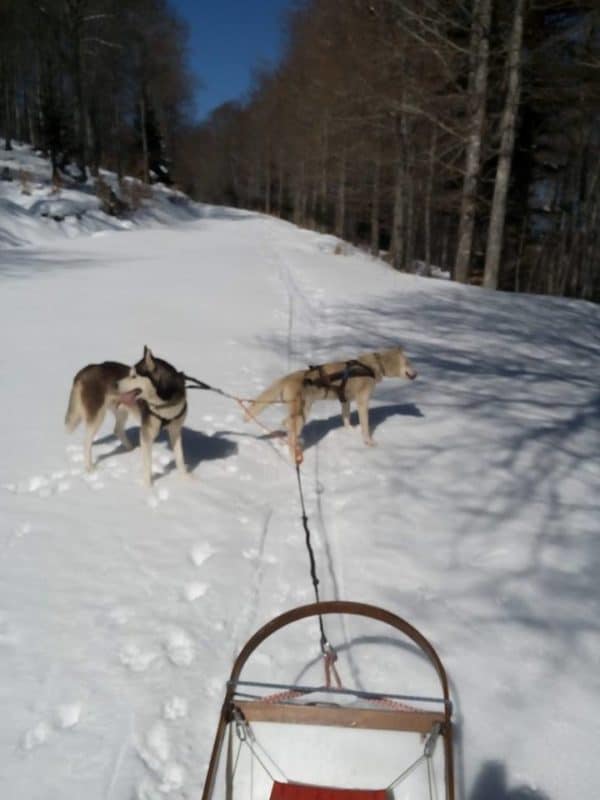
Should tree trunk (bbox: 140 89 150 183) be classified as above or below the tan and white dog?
above

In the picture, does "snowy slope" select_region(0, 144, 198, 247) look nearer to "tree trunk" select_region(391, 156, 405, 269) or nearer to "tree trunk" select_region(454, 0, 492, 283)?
"tree trunk" select_region(391, 156, 405, 269)

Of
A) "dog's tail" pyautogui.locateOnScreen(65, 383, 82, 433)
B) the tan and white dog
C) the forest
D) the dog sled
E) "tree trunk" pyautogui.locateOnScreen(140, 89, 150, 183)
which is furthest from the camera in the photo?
"tree trunk" pyautogui.locateOnScreen(140, 89, 150, 183)

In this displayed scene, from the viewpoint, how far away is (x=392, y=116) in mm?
16078

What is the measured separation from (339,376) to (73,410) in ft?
7.32

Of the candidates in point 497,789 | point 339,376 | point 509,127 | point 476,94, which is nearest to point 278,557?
point 497,789

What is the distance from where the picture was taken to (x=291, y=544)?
356 cm

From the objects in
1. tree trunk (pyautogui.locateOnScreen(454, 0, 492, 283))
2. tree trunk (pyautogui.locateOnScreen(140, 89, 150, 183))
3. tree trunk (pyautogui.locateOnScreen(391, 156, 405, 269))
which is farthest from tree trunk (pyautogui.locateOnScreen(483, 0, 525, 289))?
tree trunk (pyautogui.locateOnScreen(140, 89, 150, 183))

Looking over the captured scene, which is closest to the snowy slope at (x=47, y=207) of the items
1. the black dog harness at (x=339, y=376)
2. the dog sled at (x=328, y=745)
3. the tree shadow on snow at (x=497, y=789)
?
the black dog harness at (x=339, y=376)

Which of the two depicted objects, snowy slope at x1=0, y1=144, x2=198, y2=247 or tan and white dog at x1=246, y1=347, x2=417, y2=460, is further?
snowy slope at x1=0, y1=144, x2=198, y2=247

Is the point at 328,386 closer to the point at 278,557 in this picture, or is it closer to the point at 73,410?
the point at 278,557

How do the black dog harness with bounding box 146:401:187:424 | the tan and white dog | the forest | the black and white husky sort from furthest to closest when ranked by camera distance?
1. the forest
2. the tan and white dog
3. the black dog harness with bounding box 146:401:187:424
4. the black and white husky

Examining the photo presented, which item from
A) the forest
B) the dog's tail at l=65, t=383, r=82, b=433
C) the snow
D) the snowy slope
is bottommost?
the snow

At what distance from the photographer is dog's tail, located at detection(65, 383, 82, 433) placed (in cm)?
429

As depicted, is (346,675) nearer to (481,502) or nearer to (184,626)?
(184,626)
